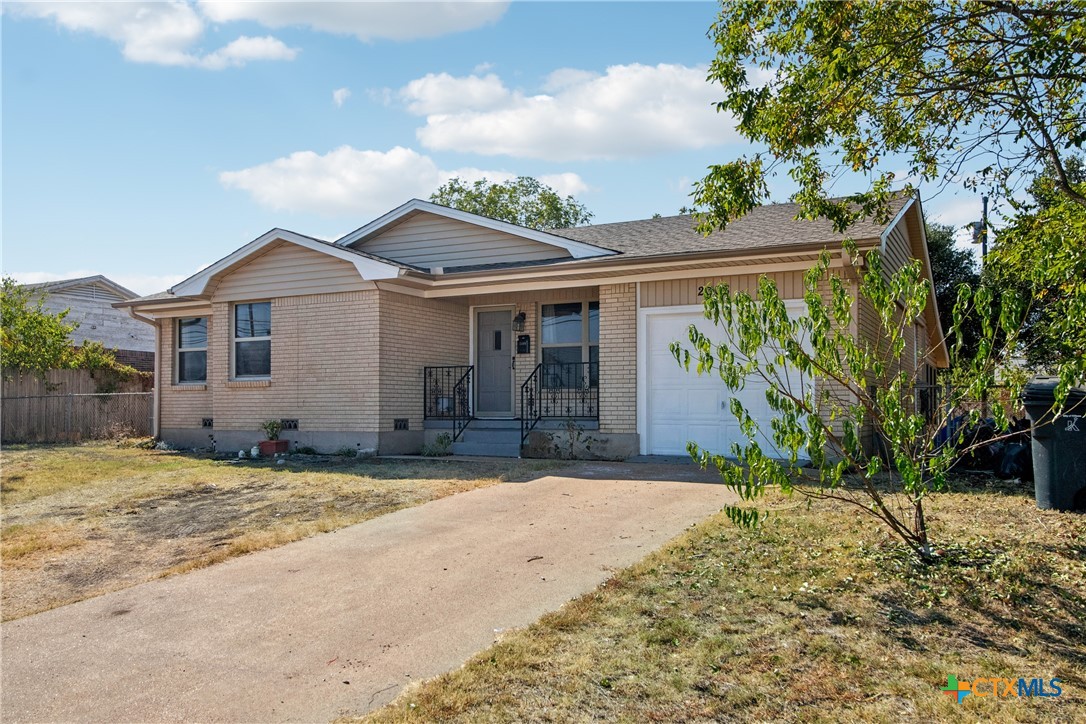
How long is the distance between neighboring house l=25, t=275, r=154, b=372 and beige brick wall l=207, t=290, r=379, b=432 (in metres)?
15.1

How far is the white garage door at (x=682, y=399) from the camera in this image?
1165 cm

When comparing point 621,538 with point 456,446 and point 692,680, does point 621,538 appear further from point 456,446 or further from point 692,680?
point 456,446

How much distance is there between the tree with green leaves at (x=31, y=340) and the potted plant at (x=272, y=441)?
31.4 ft

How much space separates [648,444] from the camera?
1218cm

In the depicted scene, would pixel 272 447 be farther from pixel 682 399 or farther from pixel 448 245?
pixel 682 399

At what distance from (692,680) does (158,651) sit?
294 centimetres

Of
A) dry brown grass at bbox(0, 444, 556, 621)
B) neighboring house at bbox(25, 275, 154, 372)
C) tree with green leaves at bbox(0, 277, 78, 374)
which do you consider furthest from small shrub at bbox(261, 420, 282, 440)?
neighboring house at bbox(25, 275, 154, 372)

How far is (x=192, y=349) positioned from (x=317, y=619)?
14.1 meters

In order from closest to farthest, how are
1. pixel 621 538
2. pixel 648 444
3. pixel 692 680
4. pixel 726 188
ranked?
pixel 692 680 → pixel 621 538 → pixel 726 188 → pixel 648 444

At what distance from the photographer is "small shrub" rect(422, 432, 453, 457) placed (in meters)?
13.5

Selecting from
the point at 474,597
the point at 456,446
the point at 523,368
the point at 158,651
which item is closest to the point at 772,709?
the point at 474,597

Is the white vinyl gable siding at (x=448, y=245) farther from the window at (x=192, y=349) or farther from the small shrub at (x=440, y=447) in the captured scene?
the window at (x=192, y=349)

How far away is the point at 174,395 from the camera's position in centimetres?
1723

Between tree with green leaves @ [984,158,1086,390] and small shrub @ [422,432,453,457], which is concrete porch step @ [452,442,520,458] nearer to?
small shrub @ [422,432,453,457]
